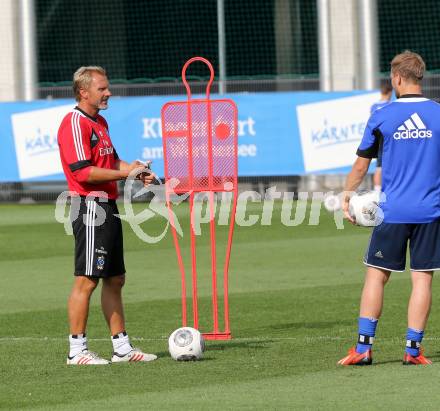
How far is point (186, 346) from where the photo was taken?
884cm

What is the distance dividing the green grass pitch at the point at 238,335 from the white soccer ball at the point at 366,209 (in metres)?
0.98

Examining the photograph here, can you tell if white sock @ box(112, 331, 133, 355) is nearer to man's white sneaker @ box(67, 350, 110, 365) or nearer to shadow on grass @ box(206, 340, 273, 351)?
man's white sneaker @ box(67, 350, 110, 365)

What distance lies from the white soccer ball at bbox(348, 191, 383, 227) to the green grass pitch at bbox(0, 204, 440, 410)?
3.20ft

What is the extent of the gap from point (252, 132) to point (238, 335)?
14.2 meters

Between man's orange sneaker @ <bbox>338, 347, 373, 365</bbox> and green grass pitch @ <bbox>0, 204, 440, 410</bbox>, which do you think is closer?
green grass pitch @ <bbox>0, 204, 440, 410</bbox>

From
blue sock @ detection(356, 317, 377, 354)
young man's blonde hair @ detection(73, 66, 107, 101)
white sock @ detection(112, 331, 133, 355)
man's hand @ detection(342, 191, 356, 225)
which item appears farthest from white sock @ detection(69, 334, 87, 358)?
man's hand @ detection(342, 191, 356, 225)

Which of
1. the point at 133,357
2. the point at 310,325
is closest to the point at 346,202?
the point at 133,357

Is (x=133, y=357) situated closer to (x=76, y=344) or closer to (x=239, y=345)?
(x=76, y=344)

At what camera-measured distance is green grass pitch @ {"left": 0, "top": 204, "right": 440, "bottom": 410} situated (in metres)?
7.37

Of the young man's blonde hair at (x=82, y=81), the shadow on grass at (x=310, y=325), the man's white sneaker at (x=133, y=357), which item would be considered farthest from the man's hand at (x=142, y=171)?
the shadow on grass at (x=310, y=325)

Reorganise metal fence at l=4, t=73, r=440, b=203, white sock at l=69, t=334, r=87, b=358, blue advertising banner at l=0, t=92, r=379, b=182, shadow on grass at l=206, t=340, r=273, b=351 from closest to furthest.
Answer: white sock at l=69, t=334, r=87, b=358 < shadow on grass at l=206, t=340, r=273, b=351 < blue advertising banner at l=0, t=92, r=379, b=182 < metal fence at l=4, t=73, r=440, b=203

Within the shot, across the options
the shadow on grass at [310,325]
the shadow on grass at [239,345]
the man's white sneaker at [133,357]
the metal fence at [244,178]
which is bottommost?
the shadow on grass at [310,325]

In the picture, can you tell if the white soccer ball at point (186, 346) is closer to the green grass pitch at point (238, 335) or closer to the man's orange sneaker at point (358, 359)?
the green grass pitch at point (238, 335)

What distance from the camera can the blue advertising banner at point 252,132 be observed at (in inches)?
940
